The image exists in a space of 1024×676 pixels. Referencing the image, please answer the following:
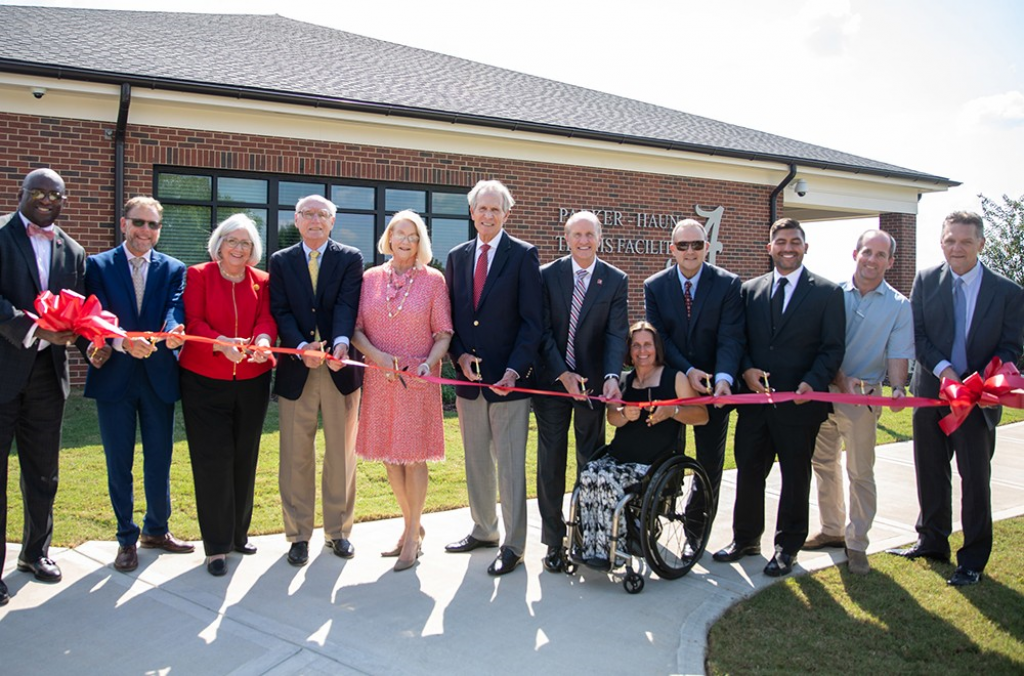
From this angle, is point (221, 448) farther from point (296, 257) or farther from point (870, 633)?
point (870, 633)

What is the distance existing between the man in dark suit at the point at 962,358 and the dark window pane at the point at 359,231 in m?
8.31

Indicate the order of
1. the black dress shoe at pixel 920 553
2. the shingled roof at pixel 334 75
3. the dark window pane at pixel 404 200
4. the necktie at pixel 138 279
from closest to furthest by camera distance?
the necktie at pixel 138 279, the black dress shoe at pixel 920 553, the shingled roof at pixel 334 75, the dark window pane at pixel 404 200

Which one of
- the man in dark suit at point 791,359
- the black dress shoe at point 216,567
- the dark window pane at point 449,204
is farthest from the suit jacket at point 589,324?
the dark window pane at point 449,204

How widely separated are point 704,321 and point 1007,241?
1675 centimetres

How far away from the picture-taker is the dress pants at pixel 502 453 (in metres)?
4.94

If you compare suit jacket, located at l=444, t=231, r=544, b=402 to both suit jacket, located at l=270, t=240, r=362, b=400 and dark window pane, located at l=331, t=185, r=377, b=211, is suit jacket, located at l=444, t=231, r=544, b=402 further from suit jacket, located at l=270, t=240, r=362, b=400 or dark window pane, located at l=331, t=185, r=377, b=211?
dark window pane, located at l=331, t=185, r=377, b=211

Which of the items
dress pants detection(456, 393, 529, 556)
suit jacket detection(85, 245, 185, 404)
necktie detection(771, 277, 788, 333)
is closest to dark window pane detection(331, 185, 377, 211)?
suit jacket detection(85, 245, 185, 404)

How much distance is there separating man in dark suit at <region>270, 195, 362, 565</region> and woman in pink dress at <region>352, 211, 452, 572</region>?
146 mm

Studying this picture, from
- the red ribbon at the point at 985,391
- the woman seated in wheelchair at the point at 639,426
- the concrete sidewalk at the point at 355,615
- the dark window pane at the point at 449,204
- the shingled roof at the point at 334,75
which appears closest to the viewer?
the concrete sidewalk at the point at 355,615

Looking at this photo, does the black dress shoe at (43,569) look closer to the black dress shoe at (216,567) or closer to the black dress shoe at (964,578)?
the black dress shoe at (216,567)

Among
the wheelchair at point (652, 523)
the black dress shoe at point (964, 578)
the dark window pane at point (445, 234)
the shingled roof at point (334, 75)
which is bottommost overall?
the black dress shoe at point (964, 578)

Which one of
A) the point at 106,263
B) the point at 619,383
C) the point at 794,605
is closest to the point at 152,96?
the point at 106,263

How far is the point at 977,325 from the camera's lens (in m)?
4.91

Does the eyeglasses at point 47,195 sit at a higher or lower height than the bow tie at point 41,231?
higher
